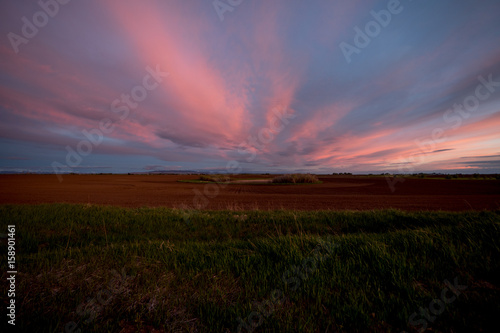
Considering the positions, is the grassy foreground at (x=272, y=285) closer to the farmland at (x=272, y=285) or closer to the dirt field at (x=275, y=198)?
the farmland at (x=272, y=285)

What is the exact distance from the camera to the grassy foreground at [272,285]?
260 cm

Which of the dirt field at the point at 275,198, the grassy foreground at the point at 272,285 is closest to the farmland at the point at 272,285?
the grassy foreground at the point at 272,285

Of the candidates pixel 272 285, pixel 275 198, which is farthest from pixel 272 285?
pixel 275 198

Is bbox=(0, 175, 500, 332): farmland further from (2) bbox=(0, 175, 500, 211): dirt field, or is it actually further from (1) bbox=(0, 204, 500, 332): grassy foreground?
(2) bbox=(0, 175, 500, 211): dirt field

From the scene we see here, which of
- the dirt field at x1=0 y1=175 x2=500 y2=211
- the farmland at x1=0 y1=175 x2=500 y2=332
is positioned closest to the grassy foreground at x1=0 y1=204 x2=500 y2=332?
the farmland at x1=0 y1=175 x2=500 y2=332

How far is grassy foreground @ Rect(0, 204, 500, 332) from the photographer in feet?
8.54

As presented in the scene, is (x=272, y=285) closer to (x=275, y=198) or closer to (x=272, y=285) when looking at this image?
(x=272, y=285)

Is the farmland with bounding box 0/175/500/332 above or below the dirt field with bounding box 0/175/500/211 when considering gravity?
above

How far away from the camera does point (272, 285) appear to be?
348cm

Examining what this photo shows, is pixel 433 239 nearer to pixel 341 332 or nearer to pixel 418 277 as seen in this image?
pixel 418 277

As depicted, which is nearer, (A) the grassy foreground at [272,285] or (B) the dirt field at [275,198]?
(A) the grassy foreground at [272,285]

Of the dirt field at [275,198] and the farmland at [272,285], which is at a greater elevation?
the farmland at [272,285]

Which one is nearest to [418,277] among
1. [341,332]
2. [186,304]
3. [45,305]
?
[341,332]

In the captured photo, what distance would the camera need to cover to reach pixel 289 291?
331 centimetres
